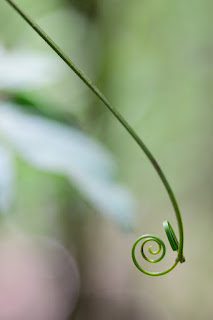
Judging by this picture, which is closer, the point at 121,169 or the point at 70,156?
the point at 70,156

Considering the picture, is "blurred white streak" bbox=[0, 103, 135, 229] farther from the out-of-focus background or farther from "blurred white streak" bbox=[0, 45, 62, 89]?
the out-of-focus background

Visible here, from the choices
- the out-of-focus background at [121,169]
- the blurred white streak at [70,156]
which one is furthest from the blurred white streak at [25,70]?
the out-of-focus background at [121,169]

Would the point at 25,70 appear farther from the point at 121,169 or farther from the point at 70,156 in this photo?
the point at 121,169

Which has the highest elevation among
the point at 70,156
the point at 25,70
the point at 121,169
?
the point at 121,169

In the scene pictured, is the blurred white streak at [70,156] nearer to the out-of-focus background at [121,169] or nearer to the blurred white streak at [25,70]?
the blurred white streak at [25,70]

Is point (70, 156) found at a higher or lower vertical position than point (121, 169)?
lower

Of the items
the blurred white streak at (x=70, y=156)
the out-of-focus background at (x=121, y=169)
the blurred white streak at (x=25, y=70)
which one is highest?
the out-of-focus background at (x=121, y=169)

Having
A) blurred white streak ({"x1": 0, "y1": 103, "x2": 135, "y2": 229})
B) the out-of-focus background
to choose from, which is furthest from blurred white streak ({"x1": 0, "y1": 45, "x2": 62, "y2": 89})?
the out-of-focus background

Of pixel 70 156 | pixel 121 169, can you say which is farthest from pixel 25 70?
pixel 121 169
